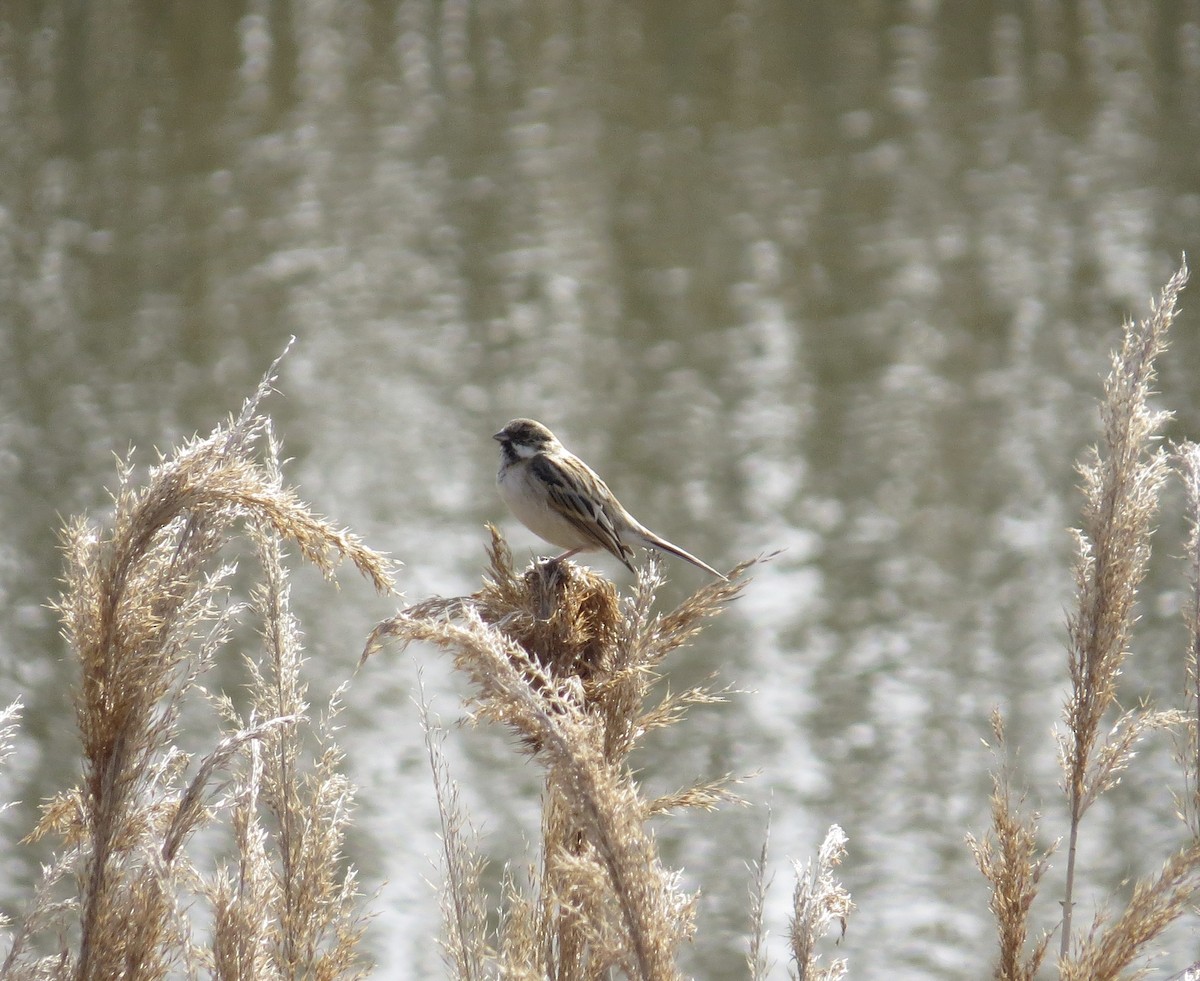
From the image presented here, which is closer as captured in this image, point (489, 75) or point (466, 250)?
point (466, 250)

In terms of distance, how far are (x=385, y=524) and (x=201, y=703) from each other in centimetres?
224

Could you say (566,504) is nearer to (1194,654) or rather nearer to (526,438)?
(526,438)

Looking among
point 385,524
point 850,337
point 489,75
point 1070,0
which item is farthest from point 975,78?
point 385,524

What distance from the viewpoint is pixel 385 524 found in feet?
39.6

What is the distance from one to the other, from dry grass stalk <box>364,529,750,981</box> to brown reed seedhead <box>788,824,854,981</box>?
0.72ft

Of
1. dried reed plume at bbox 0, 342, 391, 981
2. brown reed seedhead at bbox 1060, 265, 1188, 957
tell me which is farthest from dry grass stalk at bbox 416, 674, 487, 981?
brown reed seedhead at bbox 1060, 265, 1188, 957

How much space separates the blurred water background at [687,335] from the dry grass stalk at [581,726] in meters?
3.90

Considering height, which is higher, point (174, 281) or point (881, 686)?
point (174, 281)

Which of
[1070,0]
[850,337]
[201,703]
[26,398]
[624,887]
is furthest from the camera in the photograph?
[1070,0]

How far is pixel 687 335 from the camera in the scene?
15.2 metres

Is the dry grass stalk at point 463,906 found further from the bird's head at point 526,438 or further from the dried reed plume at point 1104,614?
the bird's head at point 526,438

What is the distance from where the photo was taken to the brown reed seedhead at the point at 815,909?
260 cm

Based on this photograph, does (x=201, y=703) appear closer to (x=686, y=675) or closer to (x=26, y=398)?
(x=686, y=675)

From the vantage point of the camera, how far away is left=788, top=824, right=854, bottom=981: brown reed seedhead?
8.53 ft
